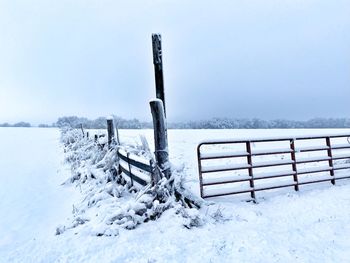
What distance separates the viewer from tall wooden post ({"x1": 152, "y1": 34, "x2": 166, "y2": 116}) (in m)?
7.25

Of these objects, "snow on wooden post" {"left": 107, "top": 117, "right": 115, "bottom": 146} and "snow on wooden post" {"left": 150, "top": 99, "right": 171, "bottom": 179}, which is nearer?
"snow on wooden post" {"left": 150, "top": 99, "right": 171, "bottom": 179}

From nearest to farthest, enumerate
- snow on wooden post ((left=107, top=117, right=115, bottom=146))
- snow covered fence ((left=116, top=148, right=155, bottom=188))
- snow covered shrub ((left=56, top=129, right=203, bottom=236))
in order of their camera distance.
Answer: snow covered shrub ((left=56, top=129, right=203, bottom=236)) < snow covered fence ((left=116, top=148, right=155, bottom=188)) < snow on wooden post ((left=107, top=117, right=115, bottom=146))

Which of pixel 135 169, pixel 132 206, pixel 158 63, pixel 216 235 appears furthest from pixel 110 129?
pixel 216 235

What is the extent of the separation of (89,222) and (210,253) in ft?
8.10

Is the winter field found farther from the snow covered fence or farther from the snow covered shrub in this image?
the snow covered fence

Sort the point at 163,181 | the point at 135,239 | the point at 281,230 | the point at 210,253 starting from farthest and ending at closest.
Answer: the point at 163,181, the point at 281,230, the point at 135,239, the point at 210,253

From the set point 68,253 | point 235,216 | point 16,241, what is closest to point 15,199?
point 16,241

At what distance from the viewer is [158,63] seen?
7.34m

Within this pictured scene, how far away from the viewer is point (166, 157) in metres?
6.54

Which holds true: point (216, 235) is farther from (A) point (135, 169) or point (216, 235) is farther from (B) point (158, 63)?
(B) point (158, 63)

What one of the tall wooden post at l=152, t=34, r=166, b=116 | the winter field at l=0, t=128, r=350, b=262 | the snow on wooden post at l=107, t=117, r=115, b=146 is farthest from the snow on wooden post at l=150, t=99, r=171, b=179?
the snow on wooden post at l=107, t=117, r=115, b=146

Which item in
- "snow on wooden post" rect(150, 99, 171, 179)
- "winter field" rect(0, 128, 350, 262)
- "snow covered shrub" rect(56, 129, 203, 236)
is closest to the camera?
"winter field" rect(0, 128, 350, 262)

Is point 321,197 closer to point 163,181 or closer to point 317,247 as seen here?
point 317,247

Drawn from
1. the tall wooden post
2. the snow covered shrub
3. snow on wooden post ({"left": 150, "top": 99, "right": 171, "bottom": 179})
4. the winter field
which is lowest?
the winter field
